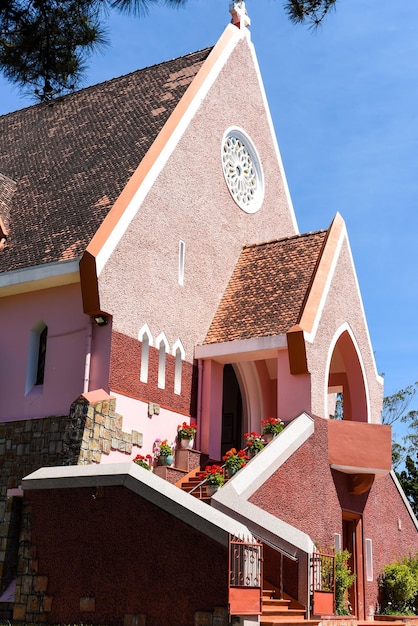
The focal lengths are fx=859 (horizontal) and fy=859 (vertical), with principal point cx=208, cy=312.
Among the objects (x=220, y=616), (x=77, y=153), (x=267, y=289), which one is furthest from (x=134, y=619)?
(x=77, y=153)

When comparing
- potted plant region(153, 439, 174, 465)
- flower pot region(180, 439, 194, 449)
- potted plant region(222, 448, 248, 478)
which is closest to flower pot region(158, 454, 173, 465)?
→ potted plant region(153, 439, 174, 465)

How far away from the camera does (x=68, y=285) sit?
1642 cm

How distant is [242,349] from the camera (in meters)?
17.8

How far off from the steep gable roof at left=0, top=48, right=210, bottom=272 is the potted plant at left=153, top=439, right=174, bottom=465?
4.00 meters

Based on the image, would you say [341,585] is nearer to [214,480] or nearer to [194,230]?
[214,480]

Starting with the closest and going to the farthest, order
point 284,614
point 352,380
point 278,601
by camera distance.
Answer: point 284,614
point 278,601
point 352,380

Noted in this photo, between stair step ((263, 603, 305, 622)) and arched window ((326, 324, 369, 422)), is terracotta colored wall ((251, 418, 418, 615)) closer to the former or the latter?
arched window ((326, 324, 369, 422))

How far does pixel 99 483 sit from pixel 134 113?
38.3ft

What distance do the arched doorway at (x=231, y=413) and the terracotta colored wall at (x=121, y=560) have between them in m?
9.15

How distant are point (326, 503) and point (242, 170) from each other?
933 cm

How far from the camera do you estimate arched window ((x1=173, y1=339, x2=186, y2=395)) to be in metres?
17.8

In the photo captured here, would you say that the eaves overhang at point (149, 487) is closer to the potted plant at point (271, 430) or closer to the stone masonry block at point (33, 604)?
the stone masonry block at point (33, 604)

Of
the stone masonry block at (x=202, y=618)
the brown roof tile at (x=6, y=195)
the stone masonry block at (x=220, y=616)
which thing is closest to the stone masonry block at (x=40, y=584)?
the stone masonry block at (x=202, y=618)

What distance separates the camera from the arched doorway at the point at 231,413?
21031mm
